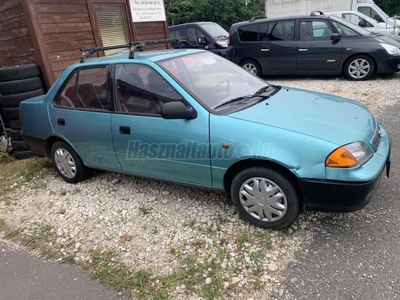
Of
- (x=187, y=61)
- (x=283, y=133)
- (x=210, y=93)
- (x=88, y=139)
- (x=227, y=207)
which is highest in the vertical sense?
(x=187, y=61)

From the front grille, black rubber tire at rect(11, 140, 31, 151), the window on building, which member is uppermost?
the window on building

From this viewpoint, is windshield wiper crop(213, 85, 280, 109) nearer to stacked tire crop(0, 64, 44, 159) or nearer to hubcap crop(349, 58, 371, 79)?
stacked tire crop(0, 64, 44, 159)

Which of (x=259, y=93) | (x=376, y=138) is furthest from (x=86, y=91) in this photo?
(x=376, y=138)

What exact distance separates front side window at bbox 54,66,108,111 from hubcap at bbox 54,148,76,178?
63cm

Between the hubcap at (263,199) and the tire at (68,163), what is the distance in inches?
88.3

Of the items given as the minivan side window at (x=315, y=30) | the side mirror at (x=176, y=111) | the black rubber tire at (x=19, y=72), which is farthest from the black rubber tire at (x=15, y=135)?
the minivan side window at (x=315, y=30)

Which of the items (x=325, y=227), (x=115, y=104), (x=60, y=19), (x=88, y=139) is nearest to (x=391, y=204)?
(x=325, y=227)

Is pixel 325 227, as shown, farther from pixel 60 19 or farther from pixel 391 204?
pixel 60 19

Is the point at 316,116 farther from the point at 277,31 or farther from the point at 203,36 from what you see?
the point at 203,36

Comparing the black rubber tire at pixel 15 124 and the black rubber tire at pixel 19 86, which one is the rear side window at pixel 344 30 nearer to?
the black rubber tire at pixel 19 86

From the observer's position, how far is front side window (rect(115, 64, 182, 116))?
3.21m

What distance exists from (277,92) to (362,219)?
5.02 ft

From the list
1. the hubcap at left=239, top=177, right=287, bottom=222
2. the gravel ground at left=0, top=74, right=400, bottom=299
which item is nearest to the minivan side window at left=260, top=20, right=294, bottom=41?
the gravel ground at left=0, top=74, right=400, bottom=299

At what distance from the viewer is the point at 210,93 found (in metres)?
3.22
